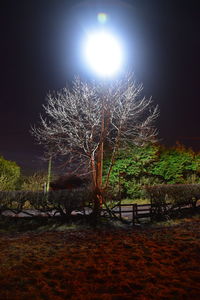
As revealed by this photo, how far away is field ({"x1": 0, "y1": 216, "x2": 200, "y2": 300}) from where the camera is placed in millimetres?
3178

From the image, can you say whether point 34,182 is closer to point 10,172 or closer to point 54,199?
point 10,172

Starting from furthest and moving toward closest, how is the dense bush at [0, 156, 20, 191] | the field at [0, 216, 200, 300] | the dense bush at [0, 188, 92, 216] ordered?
the dense bush at [0, 156, 20, 191] → the dense bush at [0, 188, 92, 216] → the field at [0, 216, 200, 300]

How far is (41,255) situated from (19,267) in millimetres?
873

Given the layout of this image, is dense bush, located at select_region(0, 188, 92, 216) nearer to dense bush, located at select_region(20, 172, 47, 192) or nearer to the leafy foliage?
dense bush, located at select_region(20, 172, 47, 192)

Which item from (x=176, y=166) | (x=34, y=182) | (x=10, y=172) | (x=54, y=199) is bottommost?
(x=54, y=199)

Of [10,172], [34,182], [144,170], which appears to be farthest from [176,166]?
[10,172]

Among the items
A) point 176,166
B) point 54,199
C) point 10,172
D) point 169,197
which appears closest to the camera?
point 54,199

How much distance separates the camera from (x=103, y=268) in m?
4.10

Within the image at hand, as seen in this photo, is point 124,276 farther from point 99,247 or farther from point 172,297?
point 99,247

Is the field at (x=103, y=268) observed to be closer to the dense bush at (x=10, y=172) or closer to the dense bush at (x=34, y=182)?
the dense bush at (x=10, y=172)

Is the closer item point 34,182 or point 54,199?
point 54,199

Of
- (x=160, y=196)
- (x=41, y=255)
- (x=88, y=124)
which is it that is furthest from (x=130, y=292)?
(x=88, y=124)

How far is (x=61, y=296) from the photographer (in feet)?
10.2

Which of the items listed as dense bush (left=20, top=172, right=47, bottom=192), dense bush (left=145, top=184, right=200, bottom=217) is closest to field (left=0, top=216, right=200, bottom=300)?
dense bush (left=145, top=184, right=200, bottom=217)
